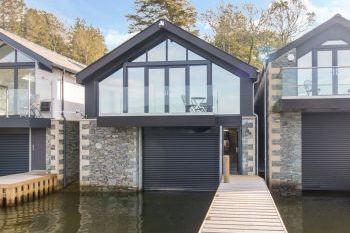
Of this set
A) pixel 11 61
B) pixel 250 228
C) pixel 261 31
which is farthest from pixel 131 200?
pixel 261 31

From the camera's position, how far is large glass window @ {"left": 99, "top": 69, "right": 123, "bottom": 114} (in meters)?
17.1

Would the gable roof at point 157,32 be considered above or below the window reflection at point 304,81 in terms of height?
above

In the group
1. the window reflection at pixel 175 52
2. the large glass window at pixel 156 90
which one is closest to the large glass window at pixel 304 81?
the window reflection at pixel 175 52

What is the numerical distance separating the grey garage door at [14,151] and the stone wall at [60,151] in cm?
140

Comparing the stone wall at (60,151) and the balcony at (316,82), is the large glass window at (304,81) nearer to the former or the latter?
the balcony at (316,82)

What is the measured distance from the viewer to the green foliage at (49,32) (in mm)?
39031

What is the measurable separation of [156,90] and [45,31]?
26.6 m

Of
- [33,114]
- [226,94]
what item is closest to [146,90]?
[226,94]

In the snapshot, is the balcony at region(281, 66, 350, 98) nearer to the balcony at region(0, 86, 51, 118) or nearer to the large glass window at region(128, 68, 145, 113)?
the large glass window at region(128, 68, 145, 113)

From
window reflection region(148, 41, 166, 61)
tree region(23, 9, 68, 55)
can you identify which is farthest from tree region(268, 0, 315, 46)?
tree region(23, 9, 68, 55)

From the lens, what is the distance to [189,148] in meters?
17.4

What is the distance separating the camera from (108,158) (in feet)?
56.4

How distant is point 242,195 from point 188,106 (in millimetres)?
5274

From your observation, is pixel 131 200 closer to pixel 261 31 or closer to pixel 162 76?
pixel 162 76
